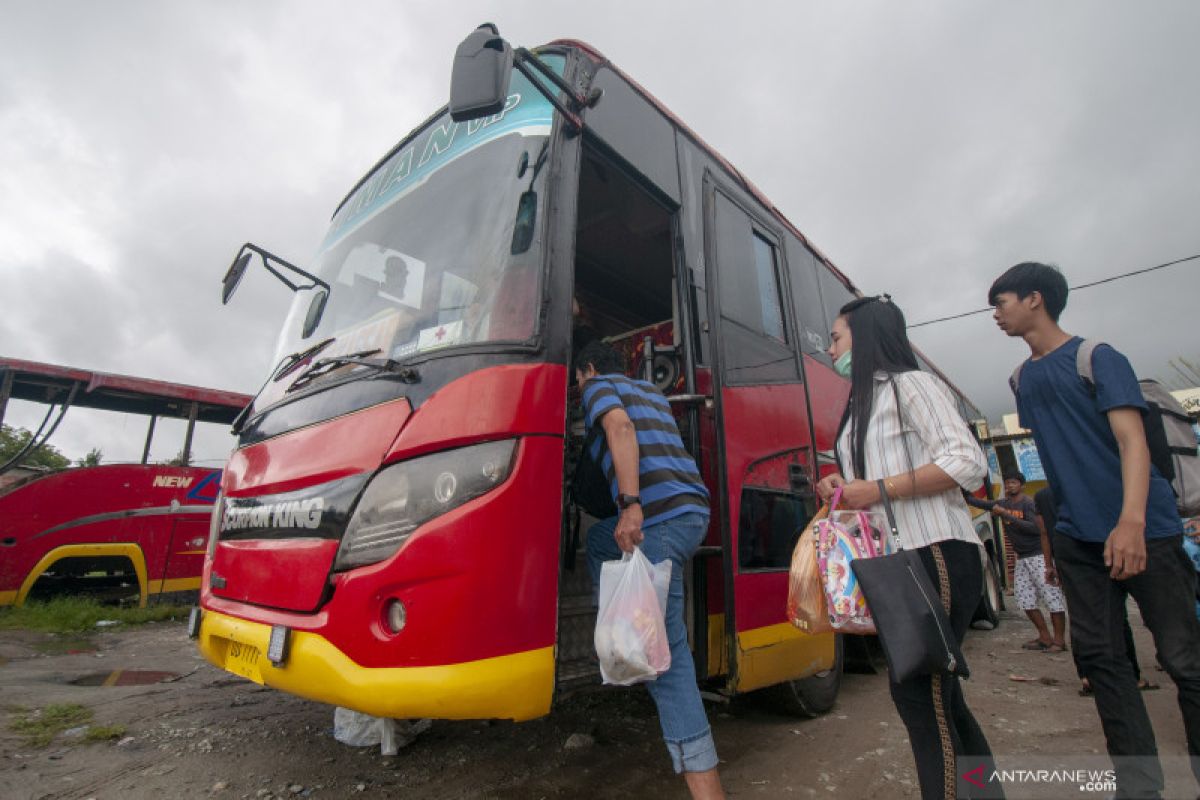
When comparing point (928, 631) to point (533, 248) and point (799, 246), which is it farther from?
point (799, 246)

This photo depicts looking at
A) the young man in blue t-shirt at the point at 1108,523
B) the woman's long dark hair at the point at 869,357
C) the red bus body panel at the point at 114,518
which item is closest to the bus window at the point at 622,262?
the woman's long dark hair at the point at 869,357

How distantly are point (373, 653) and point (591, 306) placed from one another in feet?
12.6

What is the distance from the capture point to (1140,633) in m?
5.86

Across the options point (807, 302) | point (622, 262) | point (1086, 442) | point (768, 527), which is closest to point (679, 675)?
point (768, 527)

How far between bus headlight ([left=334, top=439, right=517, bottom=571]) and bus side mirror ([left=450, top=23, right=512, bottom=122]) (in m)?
1.15

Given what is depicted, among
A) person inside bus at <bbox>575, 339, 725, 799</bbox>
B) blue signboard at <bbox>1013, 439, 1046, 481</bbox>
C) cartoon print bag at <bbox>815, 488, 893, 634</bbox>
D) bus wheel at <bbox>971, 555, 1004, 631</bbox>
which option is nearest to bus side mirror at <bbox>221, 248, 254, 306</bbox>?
person inside bus at <bbox>575, 339, 725, 799</bbox>

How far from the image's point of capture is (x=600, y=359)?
7.79ft

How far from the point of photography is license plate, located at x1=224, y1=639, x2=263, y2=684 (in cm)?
202

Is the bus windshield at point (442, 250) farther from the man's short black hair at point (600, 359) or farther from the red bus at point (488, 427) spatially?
the man's short black hair at point (600, 359)

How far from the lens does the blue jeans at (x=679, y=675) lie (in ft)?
6.11

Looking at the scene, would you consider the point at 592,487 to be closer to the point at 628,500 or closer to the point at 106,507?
the point at 628,500

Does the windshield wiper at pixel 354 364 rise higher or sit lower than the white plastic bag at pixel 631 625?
higher

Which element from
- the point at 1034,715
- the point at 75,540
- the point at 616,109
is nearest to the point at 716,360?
the point at 616,109

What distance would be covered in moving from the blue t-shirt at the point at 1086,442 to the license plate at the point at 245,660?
2775 mm
